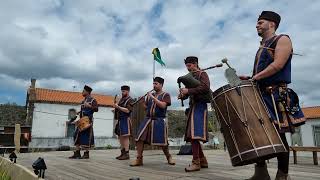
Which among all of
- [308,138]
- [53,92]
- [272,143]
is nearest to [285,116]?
[272,143]

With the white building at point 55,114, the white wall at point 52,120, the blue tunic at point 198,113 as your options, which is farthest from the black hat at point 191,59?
the white wall at point 52,120

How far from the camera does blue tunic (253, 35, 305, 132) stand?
9.49 ft

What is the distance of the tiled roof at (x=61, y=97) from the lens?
3080 cm

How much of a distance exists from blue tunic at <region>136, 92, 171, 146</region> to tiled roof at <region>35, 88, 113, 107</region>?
88.5 feet

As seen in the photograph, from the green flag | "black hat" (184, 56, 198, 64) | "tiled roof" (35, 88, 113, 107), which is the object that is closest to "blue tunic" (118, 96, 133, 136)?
the green flag

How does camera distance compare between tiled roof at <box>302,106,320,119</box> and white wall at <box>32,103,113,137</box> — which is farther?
white wall at <box>32,103,113,137</box>

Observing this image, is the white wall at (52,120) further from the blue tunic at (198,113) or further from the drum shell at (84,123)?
the blue tunic at (198,113)

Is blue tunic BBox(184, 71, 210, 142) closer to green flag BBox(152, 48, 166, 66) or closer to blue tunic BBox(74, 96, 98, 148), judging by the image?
blue tunic BBox(74, 96, 98, 148)

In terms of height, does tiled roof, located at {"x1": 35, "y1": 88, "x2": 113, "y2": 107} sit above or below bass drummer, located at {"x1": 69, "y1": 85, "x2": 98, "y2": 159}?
above

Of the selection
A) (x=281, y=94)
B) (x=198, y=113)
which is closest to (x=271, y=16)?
(x=281, y=94)

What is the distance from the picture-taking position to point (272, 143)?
8.74ft

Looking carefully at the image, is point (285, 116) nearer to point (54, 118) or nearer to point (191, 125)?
point (191, 125)

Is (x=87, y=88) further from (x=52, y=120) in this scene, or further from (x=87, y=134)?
(x=52, y=120)

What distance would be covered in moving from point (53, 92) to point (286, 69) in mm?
32664
